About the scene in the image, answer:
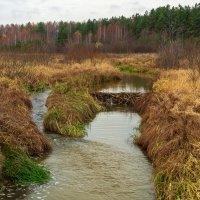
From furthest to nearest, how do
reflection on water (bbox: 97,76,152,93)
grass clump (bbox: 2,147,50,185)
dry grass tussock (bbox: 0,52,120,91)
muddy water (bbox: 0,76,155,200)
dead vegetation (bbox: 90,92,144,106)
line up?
reflection on water (bbox: 97,76,152,93), dry grass tussock (bbox: 0,52,120,91), dead vegetation (bbox: 90,92,144,106), grass clump (bbox: 2,147,50,185), muddy water (bbox: 0,76,155,200)

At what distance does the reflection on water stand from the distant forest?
22409 mm

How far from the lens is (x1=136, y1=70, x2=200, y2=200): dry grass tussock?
9.31m

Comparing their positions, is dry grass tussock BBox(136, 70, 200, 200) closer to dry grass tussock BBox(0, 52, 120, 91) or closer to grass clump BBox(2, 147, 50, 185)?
grass clump BBox(2, 147, 50, 185)

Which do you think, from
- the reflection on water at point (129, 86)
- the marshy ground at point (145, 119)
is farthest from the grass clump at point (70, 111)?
the reflection on water at point (129, 86)

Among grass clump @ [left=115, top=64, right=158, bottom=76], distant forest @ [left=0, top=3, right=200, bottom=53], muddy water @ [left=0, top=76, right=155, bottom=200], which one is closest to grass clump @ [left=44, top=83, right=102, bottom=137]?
muddy water @ [left=0, top=76, right=155, bottom=200]

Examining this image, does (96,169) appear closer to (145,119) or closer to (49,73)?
(145,119)

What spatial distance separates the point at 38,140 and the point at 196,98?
21.3 feet

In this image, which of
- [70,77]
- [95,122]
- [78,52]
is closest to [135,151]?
[95,122]

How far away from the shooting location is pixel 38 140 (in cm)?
1335

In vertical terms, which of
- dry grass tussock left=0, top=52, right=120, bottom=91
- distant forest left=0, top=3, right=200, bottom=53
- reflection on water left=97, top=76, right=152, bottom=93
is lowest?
reflection on water left=97, top=76, right=152, bottom=93

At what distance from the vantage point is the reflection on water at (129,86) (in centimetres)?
2806

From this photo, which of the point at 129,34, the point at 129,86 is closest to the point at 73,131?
the point at 129,86

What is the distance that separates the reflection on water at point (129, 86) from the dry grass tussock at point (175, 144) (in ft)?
32.2

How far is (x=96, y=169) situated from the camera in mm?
11961
